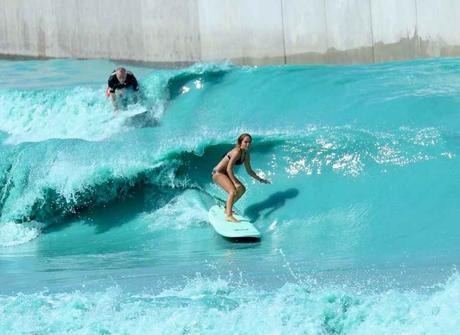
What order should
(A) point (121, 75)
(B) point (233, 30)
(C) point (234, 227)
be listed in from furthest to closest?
(B) point (233, 30), (A) point (121, 75), (C) point (234, 227)

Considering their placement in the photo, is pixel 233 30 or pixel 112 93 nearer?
pixel 112 93

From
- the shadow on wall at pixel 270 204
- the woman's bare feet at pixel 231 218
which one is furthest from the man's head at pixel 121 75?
the woman's bare feet at pixel 231 218

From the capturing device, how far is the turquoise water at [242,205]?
19.7 ft

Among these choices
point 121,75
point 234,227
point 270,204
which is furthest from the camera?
point 121,75

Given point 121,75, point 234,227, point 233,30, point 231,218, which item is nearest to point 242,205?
point 231,218

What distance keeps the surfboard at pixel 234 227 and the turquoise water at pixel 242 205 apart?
0.36ft

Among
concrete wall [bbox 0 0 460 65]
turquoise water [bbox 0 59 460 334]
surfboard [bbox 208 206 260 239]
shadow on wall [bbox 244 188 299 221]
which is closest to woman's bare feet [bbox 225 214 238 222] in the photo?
surfboard [bbox 208 206 260 239]

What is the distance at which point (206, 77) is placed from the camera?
1468 centimetres

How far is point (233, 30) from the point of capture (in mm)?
16969

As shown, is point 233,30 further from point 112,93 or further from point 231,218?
point 231,218

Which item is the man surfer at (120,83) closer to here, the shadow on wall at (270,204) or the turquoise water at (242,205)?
the turquoise water at (242,205)

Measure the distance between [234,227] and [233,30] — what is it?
7.50 metres

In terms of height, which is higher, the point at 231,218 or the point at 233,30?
the point at 233,30

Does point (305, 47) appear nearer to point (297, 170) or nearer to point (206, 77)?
point (206, 77)
